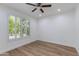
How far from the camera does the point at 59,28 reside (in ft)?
4.69

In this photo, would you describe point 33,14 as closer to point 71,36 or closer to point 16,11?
point 16,11

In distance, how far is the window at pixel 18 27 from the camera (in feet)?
4.21

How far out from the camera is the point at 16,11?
131 cm

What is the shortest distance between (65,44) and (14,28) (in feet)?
3.17

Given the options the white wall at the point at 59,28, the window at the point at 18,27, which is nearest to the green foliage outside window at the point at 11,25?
the window at the point at 18,27

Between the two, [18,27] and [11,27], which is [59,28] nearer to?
[18,27]

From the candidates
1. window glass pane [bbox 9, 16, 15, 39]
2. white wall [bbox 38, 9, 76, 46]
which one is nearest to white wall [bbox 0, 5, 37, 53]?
window glass pane [bbox 9, 16, 15, 39]

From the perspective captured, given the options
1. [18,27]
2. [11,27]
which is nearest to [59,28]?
[18,27]

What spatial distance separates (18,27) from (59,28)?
2.42 ft

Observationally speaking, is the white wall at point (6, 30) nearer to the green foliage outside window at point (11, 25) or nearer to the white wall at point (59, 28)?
the green foliage outside window at point (11, 25)

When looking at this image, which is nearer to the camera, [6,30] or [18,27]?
[6,30]

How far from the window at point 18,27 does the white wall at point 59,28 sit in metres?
0.24

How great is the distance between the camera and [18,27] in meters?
1.34

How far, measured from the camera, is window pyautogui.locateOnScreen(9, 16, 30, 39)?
128 centimetres
